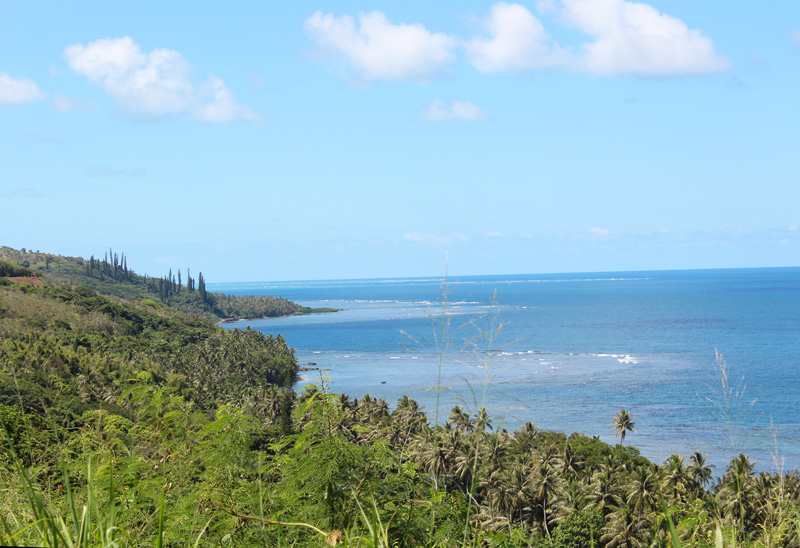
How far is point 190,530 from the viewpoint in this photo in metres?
3.32

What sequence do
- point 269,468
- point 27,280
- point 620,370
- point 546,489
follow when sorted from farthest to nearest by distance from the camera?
point 27,280 → point 620,370 → point 546,489 → point 269,468

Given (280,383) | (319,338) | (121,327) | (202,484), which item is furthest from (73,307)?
(202,484)

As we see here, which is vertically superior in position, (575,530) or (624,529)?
(624,529)

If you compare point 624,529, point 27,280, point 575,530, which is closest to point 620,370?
point 624,529

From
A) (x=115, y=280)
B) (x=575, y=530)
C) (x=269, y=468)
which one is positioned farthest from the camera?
Result: (x=115, y=280)

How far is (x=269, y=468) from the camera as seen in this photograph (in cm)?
433

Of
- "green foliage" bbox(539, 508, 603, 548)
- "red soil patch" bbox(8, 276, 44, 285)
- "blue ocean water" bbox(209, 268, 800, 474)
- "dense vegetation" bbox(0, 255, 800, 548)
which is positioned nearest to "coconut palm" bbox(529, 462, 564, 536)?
"dense vegetation" bbox(0, 255, 800, 548)

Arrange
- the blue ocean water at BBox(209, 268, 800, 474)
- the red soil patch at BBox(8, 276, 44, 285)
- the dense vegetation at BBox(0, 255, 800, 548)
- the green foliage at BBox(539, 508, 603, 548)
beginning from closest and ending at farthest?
the dense vegetation at BBox(0, 255, 800, 548), the green foliage at BBox(539, 508, 603, 548), the blue ocean water at BBox(209, 268, 800, 474), the red soil patch at BBox(8, 276, 44, 285)

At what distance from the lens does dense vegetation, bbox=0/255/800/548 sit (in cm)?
321

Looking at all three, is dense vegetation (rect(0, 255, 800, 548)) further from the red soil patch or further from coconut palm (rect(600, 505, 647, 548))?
the red soil patch

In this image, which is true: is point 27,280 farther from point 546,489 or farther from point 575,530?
point 575,530

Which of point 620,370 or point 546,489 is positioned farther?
point 620,370

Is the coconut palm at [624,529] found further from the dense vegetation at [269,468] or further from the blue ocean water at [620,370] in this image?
the blue ocean water at [620,370]

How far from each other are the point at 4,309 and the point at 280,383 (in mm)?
35089
